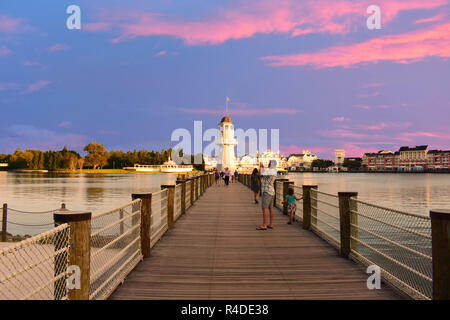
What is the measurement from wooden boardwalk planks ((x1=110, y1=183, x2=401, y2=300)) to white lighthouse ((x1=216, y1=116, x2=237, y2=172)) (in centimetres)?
7399

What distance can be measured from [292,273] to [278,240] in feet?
10.3

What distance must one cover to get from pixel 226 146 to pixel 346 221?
80.5 meters

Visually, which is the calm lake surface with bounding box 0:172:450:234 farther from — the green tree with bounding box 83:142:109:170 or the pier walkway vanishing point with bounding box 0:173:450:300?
the green tree with bounding box 83:142:109:170

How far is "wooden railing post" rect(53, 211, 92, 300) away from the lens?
13.7 ft

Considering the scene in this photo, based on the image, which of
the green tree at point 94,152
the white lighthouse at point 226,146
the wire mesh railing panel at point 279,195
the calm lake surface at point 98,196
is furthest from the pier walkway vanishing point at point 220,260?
the green tree at point 94,152

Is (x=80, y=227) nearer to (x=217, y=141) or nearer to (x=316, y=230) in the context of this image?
(x=316, y=230)

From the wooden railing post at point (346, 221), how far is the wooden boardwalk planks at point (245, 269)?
0.88 feet

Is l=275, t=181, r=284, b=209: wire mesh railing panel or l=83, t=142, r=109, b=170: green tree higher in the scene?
l=83, t=142, r=109, b=170: green tree

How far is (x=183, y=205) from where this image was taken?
1503 cm

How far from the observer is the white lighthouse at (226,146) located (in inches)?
3414

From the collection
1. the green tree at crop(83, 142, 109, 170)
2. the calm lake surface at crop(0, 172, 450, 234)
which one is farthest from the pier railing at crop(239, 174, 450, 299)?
the green tree at crop(83, 142, 109, 170)

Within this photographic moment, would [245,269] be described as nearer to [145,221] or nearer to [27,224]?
[145,221]

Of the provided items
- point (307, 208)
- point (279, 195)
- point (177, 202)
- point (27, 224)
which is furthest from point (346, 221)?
point (27, 224)
